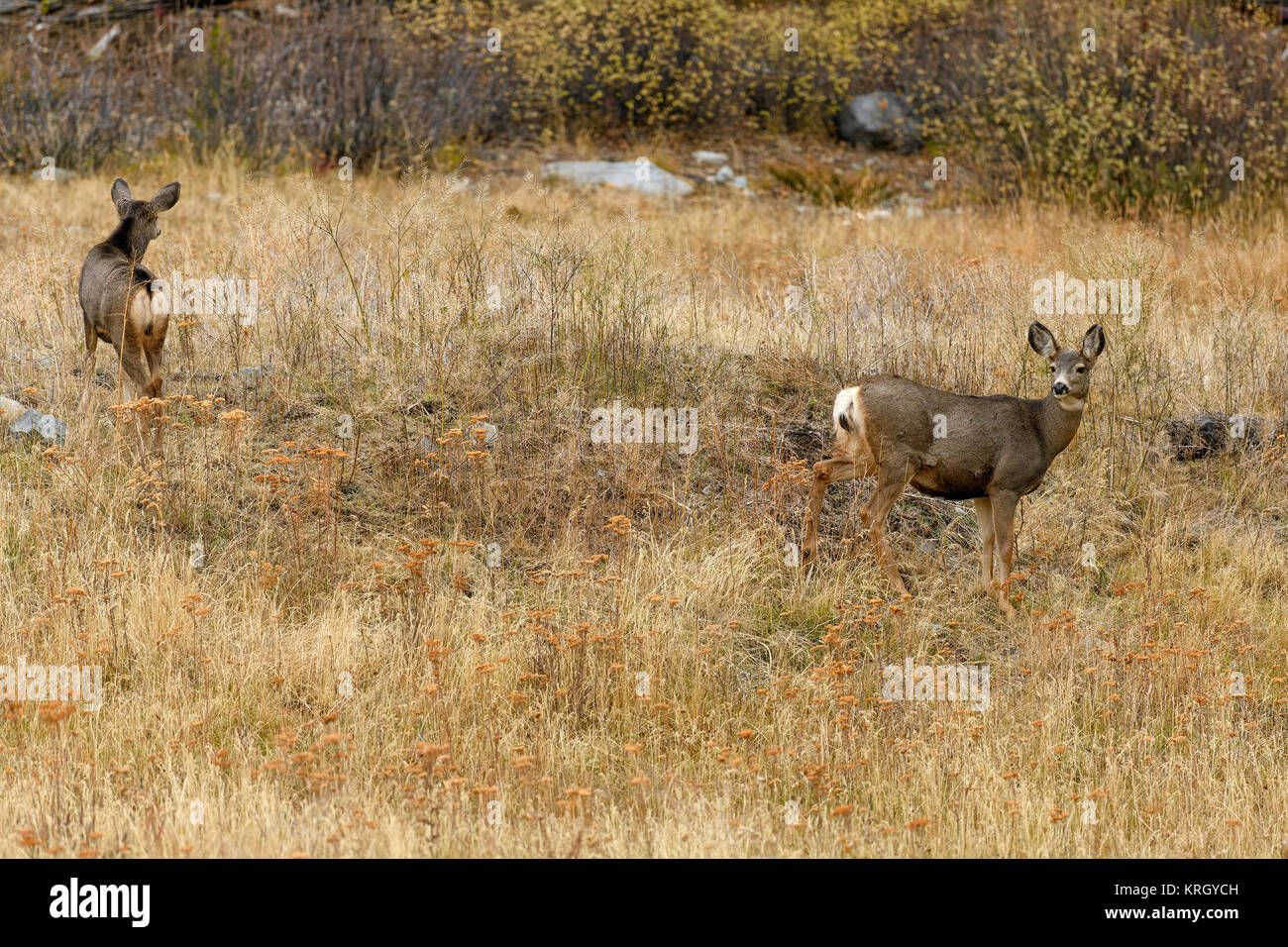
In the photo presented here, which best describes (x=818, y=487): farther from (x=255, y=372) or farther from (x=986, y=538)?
(x=255, y=372)

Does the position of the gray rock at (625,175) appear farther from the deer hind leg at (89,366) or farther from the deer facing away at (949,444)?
the deer facing away at (949,444)

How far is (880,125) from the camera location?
18.1m

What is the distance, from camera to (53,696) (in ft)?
19.0

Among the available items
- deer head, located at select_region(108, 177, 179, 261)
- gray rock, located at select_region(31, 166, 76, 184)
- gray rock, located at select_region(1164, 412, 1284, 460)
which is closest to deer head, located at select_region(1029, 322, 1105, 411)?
gray rock, located at select_region(1164, 412, 1284, 460)

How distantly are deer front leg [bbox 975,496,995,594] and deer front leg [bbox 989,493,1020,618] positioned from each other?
0.17 meters

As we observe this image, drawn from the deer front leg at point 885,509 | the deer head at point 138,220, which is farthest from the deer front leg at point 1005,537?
the deer head at point 138,220

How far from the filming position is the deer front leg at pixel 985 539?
7.46m

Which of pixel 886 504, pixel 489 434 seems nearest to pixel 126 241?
pixel 489 434

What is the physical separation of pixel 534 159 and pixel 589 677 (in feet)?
37.0

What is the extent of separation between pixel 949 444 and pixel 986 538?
61 cm

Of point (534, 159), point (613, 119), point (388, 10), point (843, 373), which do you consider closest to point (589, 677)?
point (843, 373)

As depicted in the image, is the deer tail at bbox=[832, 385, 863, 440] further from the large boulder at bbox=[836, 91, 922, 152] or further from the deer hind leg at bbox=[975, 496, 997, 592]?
the large boulder at bbox=[836, 91, 922, 152]

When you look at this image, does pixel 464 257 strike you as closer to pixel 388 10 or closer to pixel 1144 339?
pixel 1144 339
